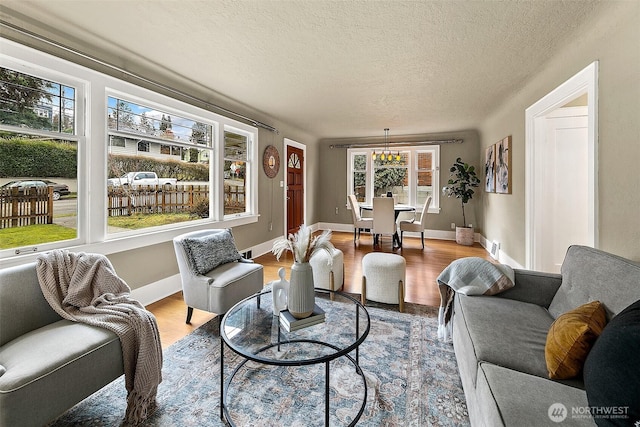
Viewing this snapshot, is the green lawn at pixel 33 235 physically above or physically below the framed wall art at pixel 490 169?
below

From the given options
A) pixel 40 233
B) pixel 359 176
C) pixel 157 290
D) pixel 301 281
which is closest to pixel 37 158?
pixel 40 233

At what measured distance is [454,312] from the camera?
2109mm

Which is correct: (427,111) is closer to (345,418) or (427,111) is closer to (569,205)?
(569,205)

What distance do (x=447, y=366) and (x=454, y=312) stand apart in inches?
14.8

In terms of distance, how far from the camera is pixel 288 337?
161 cm

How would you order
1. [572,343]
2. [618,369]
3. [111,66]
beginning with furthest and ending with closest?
1. [111,66]
2. [572,343]
3. [618,369]

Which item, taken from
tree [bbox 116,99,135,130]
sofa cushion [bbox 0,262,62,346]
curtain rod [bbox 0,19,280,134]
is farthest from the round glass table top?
curtain rod [bbox 0,19,280,134]

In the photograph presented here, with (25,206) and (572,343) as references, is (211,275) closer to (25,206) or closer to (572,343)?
(25,206)

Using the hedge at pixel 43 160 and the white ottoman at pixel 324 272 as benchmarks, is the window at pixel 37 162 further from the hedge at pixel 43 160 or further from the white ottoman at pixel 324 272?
the white ottoman at pixel 324 272

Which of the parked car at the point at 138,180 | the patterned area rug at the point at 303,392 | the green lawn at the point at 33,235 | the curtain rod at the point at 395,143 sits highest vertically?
the curtain rod at the point at 395,143

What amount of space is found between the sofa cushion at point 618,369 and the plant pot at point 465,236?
206 inches

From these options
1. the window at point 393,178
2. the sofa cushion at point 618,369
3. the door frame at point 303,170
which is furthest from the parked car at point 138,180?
the window at point 393,178

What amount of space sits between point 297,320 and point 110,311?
1.04 meters

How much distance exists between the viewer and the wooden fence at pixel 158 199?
287 centimetres
